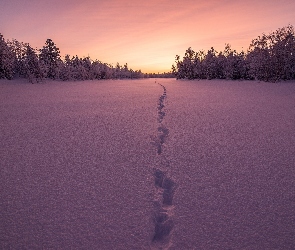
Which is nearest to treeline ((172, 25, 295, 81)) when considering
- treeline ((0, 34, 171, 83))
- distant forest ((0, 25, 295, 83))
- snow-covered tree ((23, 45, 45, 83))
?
distant forest ((0, 25, 295, 83))

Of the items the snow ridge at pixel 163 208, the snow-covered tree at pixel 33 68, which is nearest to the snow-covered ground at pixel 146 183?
the snow ridge at pixel 163 208

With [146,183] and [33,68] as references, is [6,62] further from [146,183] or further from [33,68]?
[146,183]

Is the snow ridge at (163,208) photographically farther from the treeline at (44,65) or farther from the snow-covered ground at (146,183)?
the treeline at (44,65)

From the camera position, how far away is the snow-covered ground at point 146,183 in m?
1.24

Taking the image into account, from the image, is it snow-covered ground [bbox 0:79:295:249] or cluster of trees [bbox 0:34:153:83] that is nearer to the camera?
snow-covered ground [bbox 0:79:295:249]

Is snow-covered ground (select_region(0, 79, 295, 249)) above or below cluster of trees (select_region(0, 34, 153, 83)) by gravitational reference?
below

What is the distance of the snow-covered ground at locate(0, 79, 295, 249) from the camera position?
1243 mm

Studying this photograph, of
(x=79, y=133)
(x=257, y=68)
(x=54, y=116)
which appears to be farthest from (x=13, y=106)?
(x=257, y=68)

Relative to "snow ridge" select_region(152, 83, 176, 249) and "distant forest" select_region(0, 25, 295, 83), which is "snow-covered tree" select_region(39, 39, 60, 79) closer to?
"distant forest" select_region(0, 25, 295, 83)

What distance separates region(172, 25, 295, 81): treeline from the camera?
330 inches

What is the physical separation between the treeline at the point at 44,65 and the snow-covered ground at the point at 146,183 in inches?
183

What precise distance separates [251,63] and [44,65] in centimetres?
591

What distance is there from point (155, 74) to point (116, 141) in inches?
568

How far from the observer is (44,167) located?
1903 millimetres
